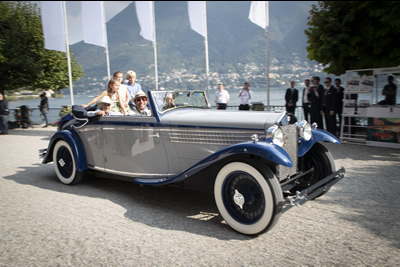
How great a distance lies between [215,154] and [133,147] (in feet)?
5.22

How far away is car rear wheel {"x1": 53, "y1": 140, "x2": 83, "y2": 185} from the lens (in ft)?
18.2

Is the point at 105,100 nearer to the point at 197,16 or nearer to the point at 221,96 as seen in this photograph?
the point at 221,96

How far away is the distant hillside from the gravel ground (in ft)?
32.0

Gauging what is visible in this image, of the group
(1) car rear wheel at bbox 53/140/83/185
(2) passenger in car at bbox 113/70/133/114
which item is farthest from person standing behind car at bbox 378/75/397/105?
(1) car rear wheel at bbox 53/140/83/185

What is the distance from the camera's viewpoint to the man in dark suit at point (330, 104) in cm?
978

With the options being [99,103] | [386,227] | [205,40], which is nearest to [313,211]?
[386,227]

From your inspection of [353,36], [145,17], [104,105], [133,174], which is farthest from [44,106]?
[353,36]

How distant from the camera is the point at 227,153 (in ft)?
11.7

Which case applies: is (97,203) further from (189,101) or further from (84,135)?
(189,101)

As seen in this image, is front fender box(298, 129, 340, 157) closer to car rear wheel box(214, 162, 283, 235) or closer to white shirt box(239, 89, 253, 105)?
car rear wheel box(214, 162, 283, 235)

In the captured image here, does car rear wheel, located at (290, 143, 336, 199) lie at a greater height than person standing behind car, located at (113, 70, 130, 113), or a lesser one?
lesser

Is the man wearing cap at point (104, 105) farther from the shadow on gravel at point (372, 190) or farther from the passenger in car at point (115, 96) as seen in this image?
the shadow on gravel at point (372, 190)

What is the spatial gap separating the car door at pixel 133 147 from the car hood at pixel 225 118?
1.11ft

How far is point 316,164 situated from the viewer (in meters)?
4.53
